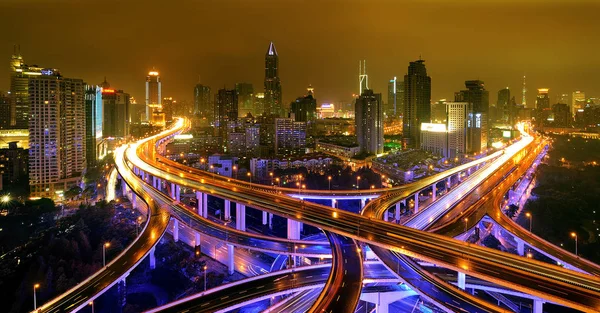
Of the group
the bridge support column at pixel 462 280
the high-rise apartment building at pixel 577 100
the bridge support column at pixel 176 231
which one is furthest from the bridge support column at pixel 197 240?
the high-rise apartment building at pixel 577 100

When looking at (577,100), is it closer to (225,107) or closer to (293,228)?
(225,107)

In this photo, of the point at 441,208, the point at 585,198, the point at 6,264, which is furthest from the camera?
the point at 585,198

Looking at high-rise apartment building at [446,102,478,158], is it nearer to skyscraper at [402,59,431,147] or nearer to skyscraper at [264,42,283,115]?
skyscraper at [402,59,431,147]

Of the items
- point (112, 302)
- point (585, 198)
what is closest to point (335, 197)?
point (112, 302)

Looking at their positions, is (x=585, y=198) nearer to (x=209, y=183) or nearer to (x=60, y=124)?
(x=209, y=183)

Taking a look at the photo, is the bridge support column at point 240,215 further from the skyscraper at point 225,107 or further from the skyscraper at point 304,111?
the skyscraper at point 304,111

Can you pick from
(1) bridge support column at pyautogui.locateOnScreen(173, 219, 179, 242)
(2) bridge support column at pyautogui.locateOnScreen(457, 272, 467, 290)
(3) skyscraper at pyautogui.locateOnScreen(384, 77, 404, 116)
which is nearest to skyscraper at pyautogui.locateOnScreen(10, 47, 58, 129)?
(1) bridge support column at pyautogui.locateOnScreen(173, 219, 179, 242)

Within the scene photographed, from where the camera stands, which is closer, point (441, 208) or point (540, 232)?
point (441, 208)
